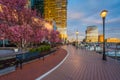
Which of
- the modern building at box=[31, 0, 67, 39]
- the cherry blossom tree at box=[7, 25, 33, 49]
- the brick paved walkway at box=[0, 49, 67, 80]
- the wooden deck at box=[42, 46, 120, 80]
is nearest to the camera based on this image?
the brick paved walkway at box=[0, 49, 67, 80]

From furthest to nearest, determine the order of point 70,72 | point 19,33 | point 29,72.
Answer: point 19,33, point 70,72, point 29,72

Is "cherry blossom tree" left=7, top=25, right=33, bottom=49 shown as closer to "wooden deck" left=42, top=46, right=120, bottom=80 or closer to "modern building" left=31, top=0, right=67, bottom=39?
"wooden deck" left=42, top=46, right=120, bottom=80

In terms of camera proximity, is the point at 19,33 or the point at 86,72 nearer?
the point at 86,72

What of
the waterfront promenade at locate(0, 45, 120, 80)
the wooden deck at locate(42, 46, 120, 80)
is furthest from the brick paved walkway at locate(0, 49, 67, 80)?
the wooden deck at locate(42, 46, 120, 80)

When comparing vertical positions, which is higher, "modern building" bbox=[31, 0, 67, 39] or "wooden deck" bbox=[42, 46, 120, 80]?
"modern building" bbox=[31, 0, 67, 39]

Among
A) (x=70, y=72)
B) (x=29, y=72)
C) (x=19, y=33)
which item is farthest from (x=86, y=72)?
(x=19, y=33)

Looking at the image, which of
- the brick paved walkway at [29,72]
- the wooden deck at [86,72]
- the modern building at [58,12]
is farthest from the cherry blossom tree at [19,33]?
the modern building at [58,12]

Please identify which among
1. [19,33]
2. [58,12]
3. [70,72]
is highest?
[58,12]

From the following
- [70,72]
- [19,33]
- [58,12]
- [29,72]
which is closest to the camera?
[29,72]

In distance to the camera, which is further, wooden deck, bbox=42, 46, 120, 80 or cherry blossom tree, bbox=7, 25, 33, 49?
cherry blossom tree, bbox=7, 25, 33, 49

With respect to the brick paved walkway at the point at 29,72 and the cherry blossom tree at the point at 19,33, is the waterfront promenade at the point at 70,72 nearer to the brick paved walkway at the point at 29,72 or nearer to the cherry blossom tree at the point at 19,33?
the brick paved walkway at the point at 29,72

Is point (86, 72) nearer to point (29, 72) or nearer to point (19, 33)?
point (29, 72)

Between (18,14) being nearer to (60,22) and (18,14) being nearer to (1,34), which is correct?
(1,34)

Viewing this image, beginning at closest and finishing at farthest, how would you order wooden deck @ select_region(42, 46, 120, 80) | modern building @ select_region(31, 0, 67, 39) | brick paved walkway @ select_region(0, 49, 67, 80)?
brick paved walkway @ select_region(0, 49, 67, 80), wooden deck @ select_region(42, 46, 120, 80), modern building @ select_region(31, 0, 67, 39)
